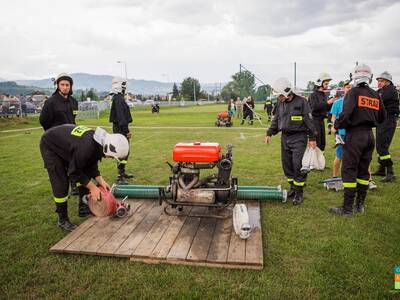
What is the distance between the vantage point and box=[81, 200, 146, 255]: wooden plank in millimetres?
3608

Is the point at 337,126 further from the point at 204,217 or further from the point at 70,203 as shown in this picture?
the point at 70,203

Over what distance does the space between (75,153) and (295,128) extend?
11.1 feet

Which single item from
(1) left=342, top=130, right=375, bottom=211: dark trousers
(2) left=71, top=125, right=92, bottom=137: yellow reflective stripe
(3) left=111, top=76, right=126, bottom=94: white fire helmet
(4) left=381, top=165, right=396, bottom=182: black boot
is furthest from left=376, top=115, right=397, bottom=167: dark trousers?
(2) left=71, top=125, right=92, bottom=137: yellow reflective stripe

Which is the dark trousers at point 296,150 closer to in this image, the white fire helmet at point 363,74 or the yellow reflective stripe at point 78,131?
the white fire helmet at point 363,74

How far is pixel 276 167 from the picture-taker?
25.2 feet

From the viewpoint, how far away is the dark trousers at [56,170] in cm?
405

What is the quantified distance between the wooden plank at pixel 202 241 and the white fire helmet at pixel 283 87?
232cm

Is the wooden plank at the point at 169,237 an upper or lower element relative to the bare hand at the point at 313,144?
lower

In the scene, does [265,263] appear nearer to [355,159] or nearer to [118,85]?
[355,159]

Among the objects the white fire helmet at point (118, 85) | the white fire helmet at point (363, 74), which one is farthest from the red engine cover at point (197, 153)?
the white fire helmet at point (118, 85)

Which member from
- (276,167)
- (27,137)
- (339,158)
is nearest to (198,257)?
(339,158)

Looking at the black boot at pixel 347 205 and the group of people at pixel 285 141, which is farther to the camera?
the black boot at pixel 347 205

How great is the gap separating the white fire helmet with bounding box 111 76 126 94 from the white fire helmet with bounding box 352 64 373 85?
14.5ft

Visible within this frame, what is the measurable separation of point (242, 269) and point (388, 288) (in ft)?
4.65
